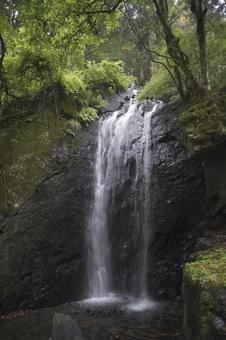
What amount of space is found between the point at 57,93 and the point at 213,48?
15.0ft

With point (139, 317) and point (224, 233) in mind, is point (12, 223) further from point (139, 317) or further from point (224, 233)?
point (224, 233)

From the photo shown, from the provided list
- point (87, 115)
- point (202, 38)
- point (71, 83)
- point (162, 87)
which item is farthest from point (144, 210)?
point (71, 83)

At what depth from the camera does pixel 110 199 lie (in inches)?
403

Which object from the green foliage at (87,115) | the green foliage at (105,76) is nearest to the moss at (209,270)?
the green foliage at (87,115)

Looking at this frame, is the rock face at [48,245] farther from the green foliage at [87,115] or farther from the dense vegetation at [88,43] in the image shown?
the dense vegetation at [88,43]

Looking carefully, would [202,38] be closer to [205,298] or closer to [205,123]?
[205,123]

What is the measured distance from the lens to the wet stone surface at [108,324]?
682 cm

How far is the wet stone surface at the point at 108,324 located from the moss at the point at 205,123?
131 inches

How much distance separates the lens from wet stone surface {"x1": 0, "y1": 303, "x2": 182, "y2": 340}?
6.82 metres

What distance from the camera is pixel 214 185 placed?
27.6ft

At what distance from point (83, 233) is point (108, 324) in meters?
2.91

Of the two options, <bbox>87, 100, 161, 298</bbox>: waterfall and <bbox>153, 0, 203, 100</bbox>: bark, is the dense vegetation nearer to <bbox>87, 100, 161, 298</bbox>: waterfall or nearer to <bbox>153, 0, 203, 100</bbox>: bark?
<bbox>153, 0, 203, 100</bbox>: bark

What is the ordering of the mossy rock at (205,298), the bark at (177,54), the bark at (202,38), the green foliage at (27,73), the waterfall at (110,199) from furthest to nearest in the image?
the green foliage at (27,73) → the waterfall at (110,199) → the bark at (177,54) → the bark at (202,38) → the mossy rock at (205,298)

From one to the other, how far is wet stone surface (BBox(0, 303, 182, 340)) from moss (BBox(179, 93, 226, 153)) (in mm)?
3338
